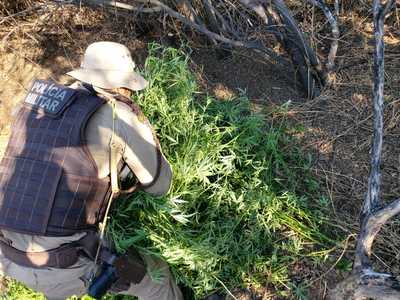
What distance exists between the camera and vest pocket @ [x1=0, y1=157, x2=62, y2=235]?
5.96ft

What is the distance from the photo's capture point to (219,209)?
2619 millimetres

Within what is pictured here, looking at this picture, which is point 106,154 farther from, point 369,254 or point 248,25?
point 248,25

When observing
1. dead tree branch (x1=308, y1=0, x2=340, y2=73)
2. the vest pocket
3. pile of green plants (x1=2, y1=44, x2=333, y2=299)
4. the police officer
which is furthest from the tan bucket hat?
dead tree branch (x1=308, y1=0, x2=340, y2=73)

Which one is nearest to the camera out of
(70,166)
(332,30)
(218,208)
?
(70,166)

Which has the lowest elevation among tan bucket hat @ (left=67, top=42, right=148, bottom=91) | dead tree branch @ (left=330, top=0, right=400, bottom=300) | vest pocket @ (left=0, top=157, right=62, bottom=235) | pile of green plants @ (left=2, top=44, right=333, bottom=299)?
pile of green plants @ (left=2, top=44, right=333, bottom=299)

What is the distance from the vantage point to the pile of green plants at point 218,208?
8.07ft

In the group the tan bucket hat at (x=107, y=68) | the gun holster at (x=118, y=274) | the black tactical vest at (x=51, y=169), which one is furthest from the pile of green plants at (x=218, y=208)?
the tan bucket hat at (x=107, y=68)

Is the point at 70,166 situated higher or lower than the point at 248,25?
higher

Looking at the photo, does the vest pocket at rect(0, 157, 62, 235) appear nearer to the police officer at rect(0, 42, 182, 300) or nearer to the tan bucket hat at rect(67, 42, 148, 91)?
the police officer at rect(0, 42, 182, 300)

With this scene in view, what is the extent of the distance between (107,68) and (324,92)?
178cm

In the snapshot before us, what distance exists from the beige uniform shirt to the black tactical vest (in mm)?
48

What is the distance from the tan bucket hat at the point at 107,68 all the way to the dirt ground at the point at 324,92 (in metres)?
1.39

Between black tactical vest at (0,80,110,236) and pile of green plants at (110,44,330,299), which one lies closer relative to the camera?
black tactical vest at (0,80,110,236)

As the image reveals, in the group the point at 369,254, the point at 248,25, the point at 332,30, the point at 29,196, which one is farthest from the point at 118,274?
the point at 332,30
